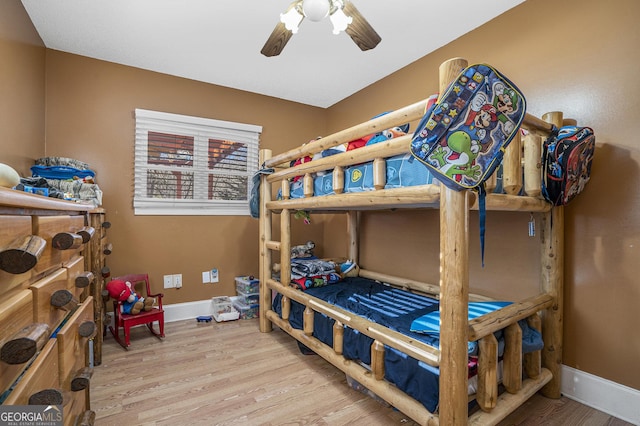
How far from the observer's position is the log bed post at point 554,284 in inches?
66.5

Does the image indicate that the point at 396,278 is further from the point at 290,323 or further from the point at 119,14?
the point at 119,14

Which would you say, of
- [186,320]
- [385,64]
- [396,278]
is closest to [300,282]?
[396,278]

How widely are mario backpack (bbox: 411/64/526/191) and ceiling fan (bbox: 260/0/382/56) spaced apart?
835mm

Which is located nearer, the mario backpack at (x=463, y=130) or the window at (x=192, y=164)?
the mario backpack at (x=463, y=130)

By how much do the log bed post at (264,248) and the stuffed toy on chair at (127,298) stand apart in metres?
0.92

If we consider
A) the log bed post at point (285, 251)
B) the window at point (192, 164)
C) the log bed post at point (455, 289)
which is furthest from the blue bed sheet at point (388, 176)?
the window at point (192, 164)

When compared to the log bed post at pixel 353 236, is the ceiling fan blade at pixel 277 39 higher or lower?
higher

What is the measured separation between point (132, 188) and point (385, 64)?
2.63 m

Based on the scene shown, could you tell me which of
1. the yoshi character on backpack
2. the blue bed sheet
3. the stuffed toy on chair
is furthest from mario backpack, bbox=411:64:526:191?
the stuffed toy on chair

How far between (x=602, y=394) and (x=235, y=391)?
2.06 metres

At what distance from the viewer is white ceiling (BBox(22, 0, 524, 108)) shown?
6.45 feet

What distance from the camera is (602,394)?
5.29ft

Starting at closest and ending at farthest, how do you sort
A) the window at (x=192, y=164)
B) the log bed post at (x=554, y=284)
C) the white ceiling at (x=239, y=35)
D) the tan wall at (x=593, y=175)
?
the tan wall at (x=593, y=175), the log bed post at (x=554, y=284), the white ceiling at (x=239, y=35), the window at (x=192, y=164)

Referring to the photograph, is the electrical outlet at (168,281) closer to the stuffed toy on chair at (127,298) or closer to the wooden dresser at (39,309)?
the stuffed toy on chair at (127,298)
